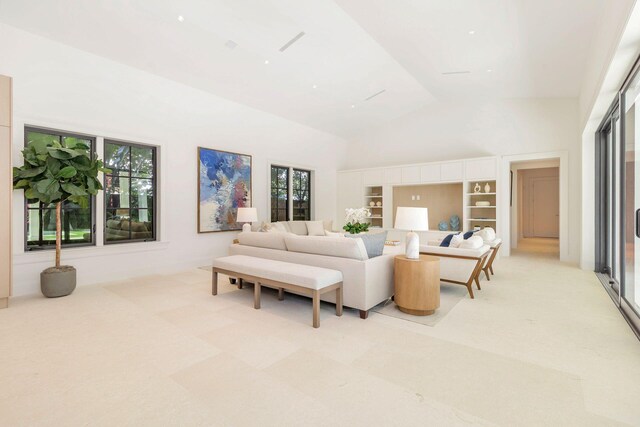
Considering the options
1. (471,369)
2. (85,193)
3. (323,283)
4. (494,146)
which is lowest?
(471,369)

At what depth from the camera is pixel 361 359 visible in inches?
93.1

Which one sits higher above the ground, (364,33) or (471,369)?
(364,33)

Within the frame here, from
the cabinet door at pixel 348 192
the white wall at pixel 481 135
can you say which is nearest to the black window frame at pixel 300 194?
the cabinet door at pixel 348 192

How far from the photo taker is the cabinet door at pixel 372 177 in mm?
9062

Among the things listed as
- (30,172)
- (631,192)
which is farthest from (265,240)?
(631,192)

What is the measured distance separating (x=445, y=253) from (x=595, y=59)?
10.8 feet

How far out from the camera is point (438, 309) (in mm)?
3521

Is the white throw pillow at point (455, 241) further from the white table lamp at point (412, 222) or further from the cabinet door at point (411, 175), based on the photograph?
the cabinet door at point (411, 175)

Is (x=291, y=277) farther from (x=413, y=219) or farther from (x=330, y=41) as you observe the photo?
(x=330, y=41)

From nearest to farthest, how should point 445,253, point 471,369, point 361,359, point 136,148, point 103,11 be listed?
point 471,369, point 361,359, point 103,11, point 445,253, point 136,148

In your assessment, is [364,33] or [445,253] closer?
[445,253]

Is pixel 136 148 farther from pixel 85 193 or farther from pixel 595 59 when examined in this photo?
pixel 595 59

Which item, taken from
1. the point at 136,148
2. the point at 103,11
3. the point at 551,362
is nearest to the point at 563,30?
the point at 551,362

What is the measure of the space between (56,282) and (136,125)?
2618 mm
